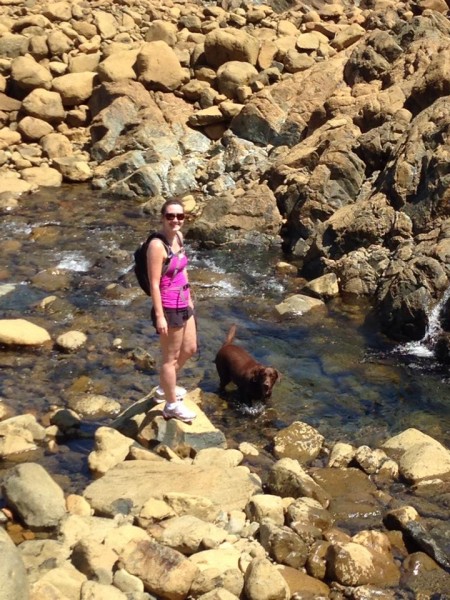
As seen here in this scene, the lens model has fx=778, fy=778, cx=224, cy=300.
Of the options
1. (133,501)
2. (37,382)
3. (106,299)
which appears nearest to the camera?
(133,501)

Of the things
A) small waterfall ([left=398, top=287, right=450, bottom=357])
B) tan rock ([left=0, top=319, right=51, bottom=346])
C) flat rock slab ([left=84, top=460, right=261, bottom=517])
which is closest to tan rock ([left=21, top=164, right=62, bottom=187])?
tan rock ([left=0, top=319, right=51, bottom=346])

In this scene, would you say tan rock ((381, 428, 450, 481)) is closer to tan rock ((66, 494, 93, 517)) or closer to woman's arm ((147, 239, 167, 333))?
woman's arm ((147, 239, 167, 333))

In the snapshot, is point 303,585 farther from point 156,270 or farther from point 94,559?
point 156,270

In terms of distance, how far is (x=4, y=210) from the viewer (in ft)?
52.2

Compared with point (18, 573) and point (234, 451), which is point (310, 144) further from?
point (18, 573)

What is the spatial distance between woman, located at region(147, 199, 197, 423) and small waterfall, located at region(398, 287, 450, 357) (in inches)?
162

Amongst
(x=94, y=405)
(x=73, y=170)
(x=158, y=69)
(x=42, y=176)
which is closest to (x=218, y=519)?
(x=94, y=405)

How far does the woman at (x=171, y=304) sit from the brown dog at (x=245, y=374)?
1095mm

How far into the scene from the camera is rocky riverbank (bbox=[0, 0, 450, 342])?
12742 mm

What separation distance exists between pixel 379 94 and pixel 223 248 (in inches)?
214

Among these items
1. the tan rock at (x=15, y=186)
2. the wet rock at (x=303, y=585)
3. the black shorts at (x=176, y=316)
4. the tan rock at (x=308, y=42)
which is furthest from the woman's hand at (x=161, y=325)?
the tan rock at (x=308, y=42)

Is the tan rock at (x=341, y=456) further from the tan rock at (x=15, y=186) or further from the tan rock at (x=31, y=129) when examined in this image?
the tan rock at (x=31, y=129)

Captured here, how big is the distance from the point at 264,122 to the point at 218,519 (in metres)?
14.5

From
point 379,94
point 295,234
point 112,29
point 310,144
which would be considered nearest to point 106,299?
point 295,234
